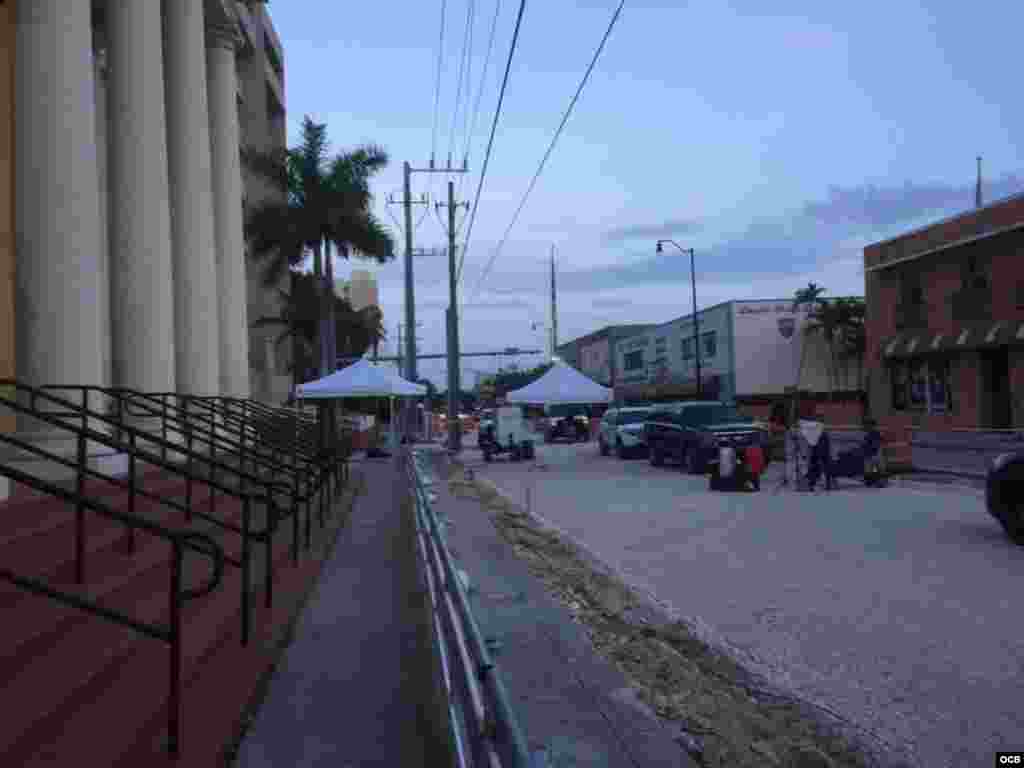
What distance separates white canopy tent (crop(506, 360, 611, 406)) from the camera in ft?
95.2

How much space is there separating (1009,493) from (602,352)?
267 ft

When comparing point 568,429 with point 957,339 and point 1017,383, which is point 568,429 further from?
point 1017,383

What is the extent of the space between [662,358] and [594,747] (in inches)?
2664

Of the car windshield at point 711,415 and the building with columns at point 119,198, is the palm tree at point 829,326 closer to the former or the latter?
the car windshield at point 711,415

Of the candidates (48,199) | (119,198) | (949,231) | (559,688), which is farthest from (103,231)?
(949,231)

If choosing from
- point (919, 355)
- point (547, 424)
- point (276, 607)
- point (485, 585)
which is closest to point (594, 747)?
point (276, 607)

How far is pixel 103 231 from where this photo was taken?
1373 centimetres

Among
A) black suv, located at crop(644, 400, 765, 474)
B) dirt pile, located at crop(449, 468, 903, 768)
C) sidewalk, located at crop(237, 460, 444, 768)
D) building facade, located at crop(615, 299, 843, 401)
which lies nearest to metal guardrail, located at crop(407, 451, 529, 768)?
sidewalk, located at crop(237, 460, 444, 768)

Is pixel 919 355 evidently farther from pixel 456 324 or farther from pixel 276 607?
pixel 276 607

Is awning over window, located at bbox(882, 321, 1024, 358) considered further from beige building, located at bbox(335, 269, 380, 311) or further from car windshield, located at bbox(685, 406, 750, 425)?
beige building, located at bbox(335, 269, 380, 311)

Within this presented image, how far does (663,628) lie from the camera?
26.0ft

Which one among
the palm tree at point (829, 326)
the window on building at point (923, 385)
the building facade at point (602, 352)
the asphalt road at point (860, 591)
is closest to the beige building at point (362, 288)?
the building facade at point (602, 352)

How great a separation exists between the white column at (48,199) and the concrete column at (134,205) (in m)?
2.37

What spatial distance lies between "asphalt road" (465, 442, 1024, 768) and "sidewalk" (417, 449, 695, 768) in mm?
1393
